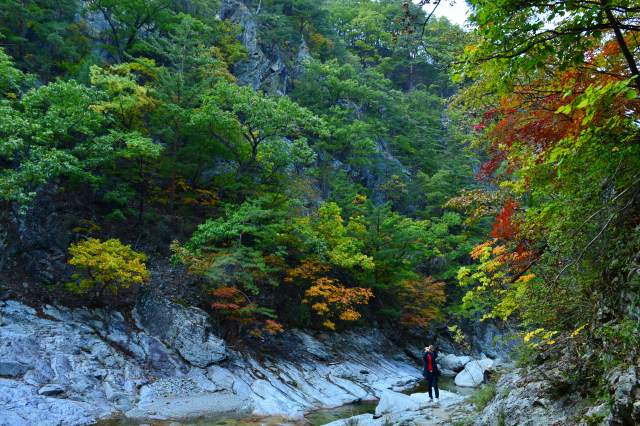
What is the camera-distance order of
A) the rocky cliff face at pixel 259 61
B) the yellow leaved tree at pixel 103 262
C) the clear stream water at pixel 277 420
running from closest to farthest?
the clear stream water at pixel 277 420 < the yellow leaved tree at pixel 103 262 < the rocky cliff face at pixel 259 61

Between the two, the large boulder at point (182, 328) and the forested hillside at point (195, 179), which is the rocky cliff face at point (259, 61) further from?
the large boulder at point (182, 328)

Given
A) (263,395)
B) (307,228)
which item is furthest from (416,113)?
(263,395)

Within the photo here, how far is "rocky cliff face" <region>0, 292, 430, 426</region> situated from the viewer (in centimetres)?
825

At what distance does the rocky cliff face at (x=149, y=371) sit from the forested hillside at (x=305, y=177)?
108 cm

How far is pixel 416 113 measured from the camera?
36531mm

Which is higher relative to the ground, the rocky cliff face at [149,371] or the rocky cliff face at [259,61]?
the rocky cliff face at [259,61]

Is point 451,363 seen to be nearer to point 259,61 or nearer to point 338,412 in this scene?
point 338,412

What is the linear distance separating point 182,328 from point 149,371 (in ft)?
5.28

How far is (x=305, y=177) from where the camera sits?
2397 centimetres

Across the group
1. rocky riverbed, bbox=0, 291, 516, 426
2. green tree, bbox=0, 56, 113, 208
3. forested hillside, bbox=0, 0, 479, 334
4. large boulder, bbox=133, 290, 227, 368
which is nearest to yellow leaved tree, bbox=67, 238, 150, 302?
forested hillside, bbox=0, 0, 479, 334

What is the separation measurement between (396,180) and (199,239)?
68.0 feet

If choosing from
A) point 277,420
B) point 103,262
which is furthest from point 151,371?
point 277,420

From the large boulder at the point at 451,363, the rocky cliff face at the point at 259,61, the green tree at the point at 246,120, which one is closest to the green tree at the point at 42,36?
the green tree at the point at 246,120

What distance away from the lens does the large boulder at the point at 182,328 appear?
11.3 m
